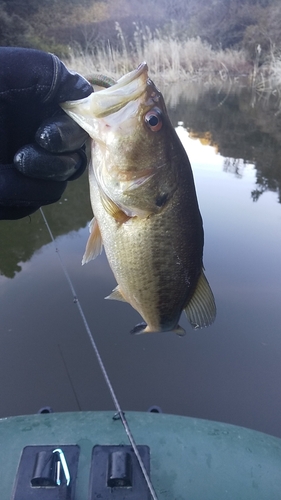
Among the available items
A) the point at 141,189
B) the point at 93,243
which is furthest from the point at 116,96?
the point at 93,243

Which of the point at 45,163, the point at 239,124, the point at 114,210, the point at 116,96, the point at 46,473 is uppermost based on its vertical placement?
the point at 116,96

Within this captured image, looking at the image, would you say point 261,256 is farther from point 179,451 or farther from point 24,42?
point 24,42

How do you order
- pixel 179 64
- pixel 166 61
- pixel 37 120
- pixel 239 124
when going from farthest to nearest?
1. pixel 179 64
2. pixel 166 61
3. pixel 239 124
4. pixel 37 120

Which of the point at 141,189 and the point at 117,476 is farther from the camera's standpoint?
the point at 117,476

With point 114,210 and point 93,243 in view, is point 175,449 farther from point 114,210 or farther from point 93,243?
point 114,210

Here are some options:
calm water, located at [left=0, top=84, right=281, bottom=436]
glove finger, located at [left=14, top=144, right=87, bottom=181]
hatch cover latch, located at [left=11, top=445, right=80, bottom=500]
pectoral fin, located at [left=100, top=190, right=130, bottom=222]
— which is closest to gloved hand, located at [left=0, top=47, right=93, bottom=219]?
glove finger, located at [left=14, top=144, right=87, bottom=181]

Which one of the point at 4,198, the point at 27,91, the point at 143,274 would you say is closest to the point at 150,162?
the point at 143,274

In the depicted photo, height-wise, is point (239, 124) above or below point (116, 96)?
below
